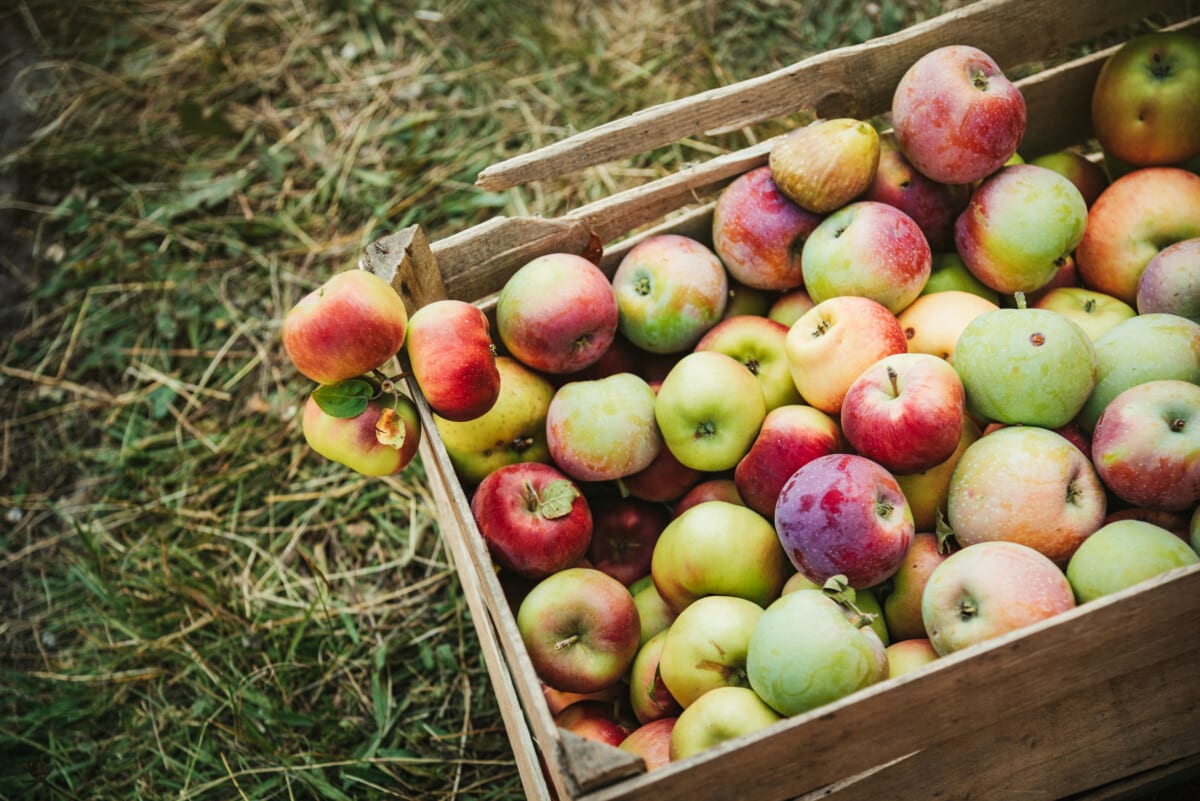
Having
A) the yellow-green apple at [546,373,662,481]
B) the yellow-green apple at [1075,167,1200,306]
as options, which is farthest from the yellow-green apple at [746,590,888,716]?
the yellow-green apple at [1075,167,1200,306]

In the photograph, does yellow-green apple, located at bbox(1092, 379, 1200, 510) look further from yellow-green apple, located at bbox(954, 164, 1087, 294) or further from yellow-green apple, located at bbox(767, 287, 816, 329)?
yellow-green apple, located at bbox(767, 287, 816, 329)

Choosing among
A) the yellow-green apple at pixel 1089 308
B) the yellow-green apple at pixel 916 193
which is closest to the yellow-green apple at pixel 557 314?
the yellow-green apple at pixel 916 193

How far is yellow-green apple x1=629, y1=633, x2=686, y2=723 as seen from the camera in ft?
6.08

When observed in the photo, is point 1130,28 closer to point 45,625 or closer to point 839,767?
point 839,767

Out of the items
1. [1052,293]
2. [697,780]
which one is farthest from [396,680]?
[1052,293]

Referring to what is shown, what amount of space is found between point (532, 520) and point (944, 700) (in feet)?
2.87

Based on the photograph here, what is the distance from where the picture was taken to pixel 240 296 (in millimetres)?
3441

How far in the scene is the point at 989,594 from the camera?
1549mm

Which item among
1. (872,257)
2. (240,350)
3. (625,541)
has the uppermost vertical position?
(872,257)

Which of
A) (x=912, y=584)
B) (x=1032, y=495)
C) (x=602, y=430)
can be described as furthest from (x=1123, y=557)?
(x=602, y=430)

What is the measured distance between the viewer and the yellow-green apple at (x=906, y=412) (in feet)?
5.50

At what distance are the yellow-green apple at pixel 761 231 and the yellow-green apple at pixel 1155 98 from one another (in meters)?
0.82

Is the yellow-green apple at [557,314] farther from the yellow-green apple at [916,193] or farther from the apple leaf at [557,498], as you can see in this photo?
the yellow-green apple at [916,193]

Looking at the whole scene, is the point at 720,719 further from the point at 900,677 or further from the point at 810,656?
the point at 900,677
